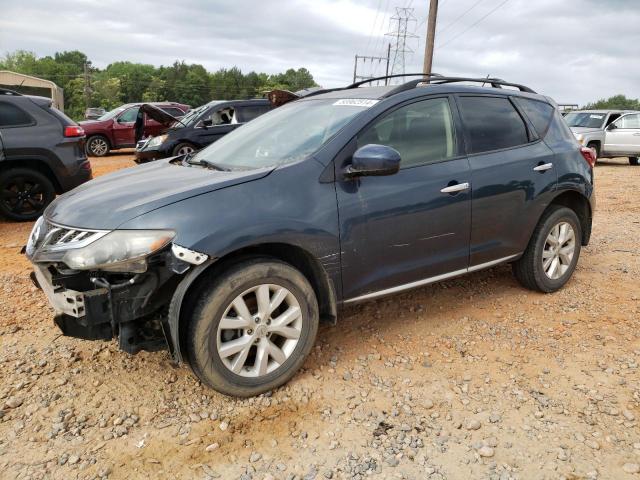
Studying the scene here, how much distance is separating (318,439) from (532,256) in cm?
246

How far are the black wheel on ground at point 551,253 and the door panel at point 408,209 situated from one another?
83 centimetres

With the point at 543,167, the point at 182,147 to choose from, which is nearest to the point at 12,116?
the point at 182,147

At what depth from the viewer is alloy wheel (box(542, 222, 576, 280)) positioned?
4.07 meters

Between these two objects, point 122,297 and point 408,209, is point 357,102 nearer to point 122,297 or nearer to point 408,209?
point 408,209

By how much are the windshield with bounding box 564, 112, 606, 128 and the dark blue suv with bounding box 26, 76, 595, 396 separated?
13129 millimetres

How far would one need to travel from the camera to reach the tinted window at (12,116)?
246 inches

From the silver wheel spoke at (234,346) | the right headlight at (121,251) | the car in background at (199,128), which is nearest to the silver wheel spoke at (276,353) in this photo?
the silver wheel spoke at (234,346)

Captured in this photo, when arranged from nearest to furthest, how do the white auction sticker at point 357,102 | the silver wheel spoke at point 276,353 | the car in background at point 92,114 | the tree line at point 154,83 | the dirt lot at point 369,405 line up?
1. the dirt lot at point 369,405
2. the silver wheel spoke at point 276,353
3. the white auction sticker at point 357,102
4. the car in background at point 92,114
5. the tree line at point 154,83

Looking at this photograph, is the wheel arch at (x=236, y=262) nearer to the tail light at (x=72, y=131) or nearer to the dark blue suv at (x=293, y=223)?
the dark blue suv at (x=293, y=223)

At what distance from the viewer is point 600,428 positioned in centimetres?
250

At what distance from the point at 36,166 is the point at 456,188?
5594 millimetres

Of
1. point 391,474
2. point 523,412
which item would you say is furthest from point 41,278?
point 523,412

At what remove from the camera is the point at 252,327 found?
103 inches

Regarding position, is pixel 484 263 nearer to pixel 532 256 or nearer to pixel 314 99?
pixel 532 256
